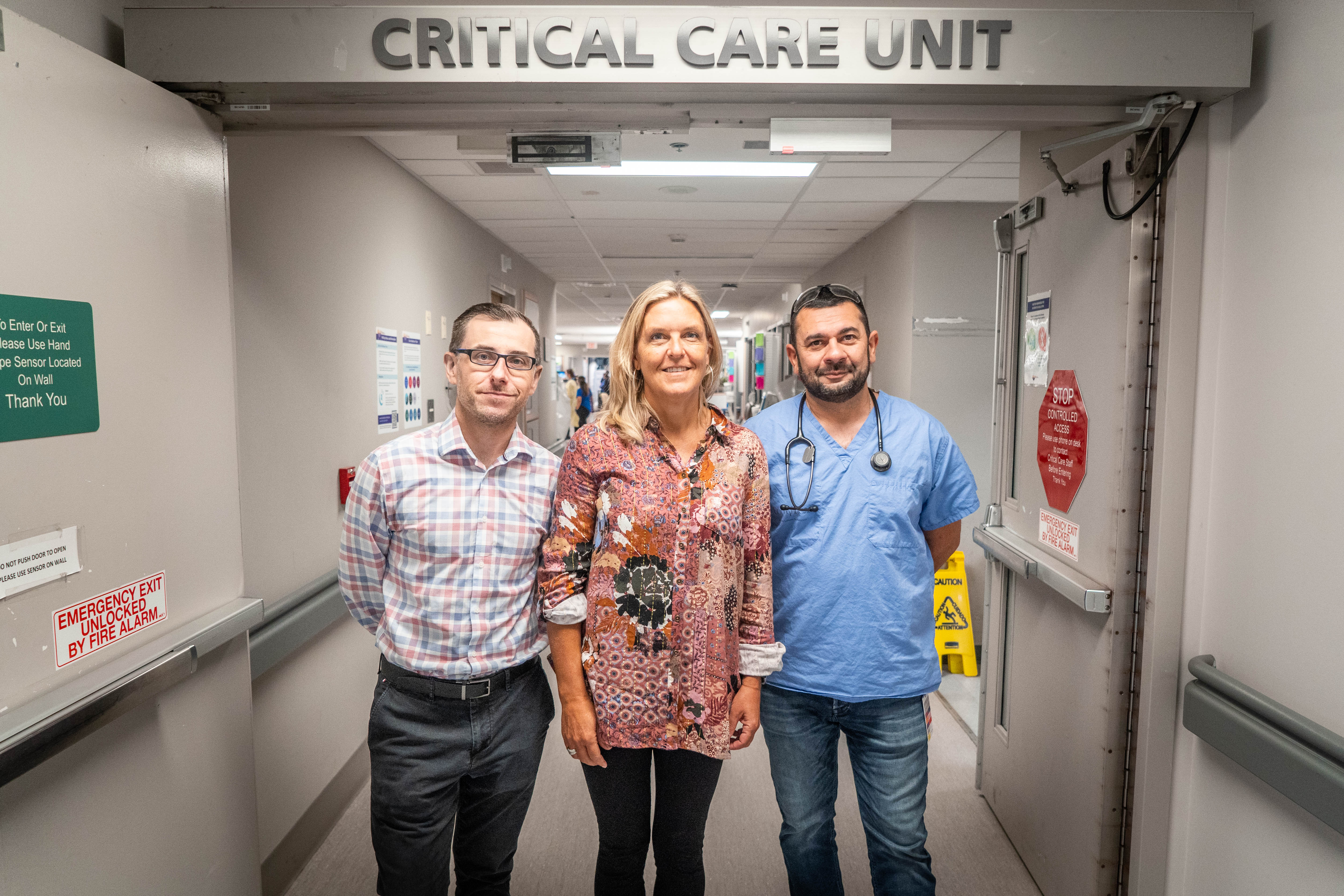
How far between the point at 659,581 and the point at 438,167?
3.01 meters

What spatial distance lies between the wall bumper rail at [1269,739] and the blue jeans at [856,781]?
0.60m

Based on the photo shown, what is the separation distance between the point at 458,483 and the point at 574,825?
1643mm

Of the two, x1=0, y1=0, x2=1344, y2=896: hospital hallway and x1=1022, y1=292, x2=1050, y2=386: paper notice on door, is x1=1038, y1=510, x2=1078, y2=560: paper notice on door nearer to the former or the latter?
x1=0, y1=0, x2=1344, y2=896: hospital hallway

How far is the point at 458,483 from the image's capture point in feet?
5.26

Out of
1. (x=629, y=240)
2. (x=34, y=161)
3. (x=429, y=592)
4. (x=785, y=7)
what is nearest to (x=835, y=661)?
(x=429, y=592)

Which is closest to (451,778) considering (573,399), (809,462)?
(809,462)

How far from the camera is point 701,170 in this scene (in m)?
3.88

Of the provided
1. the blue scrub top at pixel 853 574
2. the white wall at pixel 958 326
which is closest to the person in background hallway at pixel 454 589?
the blue scrub top at pixel 853 574

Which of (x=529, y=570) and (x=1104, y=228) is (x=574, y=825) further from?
(x=1104, y=228)

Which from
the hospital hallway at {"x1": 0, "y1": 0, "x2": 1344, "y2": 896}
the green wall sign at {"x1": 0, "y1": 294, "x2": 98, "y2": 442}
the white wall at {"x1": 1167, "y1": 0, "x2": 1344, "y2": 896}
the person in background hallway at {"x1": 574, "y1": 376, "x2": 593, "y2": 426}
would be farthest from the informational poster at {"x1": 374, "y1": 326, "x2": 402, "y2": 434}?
the person in background hallway at {"x1": 574, "y1": 376, "x2": 593, "y2": 426}

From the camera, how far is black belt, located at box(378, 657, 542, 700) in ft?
5.17

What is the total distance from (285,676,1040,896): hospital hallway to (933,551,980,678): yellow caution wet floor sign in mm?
Result: 977

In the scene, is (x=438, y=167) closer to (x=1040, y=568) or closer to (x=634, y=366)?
Answer: (x=634, y=366)

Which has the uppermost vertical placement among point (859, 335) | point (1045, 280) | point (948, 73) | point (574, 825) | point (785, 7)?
point (785, 7)
